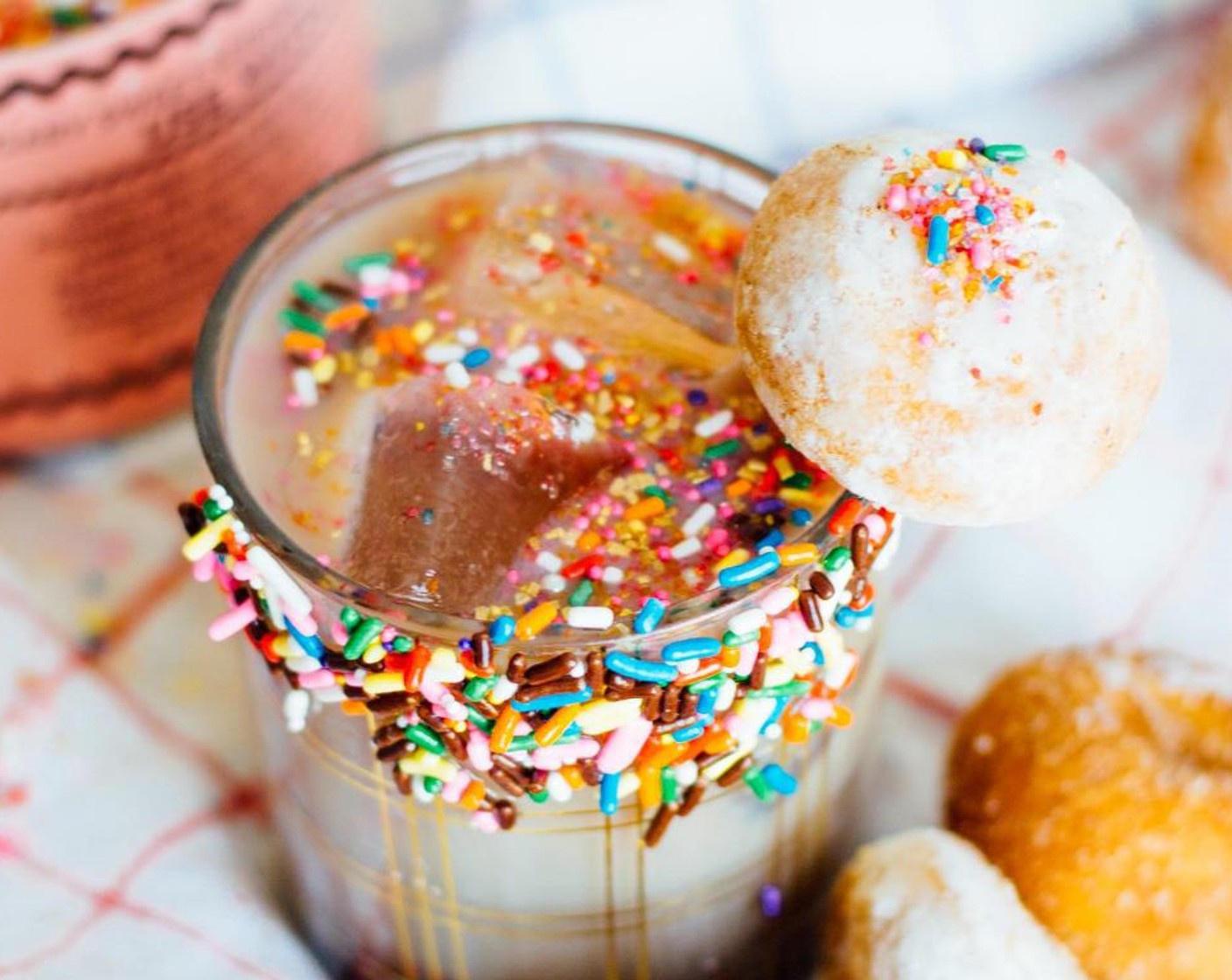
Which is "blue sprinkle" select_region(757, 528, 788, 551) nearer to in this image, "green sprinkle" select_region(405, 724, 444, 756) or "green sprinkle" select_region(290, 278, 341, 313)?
"green sprinkle" select_region(405, 724, 444, 756)

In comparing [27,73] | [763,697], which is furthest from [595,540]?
[27,73]

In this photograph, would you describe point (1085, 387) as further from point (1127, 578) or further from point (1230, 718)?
point (1127, 578)

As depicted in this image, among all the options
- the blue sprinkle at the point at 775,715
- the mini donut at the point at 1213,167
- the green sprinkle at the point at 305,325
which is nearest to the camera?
the blue sprinkle at the point at 775,715

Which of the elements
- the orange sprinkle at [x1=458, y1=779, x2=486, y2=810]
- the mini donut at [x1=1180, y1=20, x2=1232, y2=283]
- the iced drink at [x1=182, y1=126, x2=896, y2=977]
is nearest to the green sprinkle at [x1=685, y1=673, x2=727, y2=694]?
the iced drink at [x1=182, y1=126, x2=896, y2=977]

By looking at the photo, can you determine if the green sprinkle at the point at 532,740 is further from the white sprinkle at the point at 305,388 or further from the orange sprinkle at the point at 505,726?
the white sprinkle at the point at 305,388

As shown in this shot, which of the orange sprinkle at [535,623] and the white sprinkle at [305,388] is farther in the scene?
the white sprinkle at [305,388]

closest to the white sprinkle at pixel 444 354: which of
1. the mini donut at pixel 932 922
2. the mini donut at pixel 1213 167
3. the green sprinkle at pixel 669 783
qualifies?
the green sprinkle at pixel 669 783
